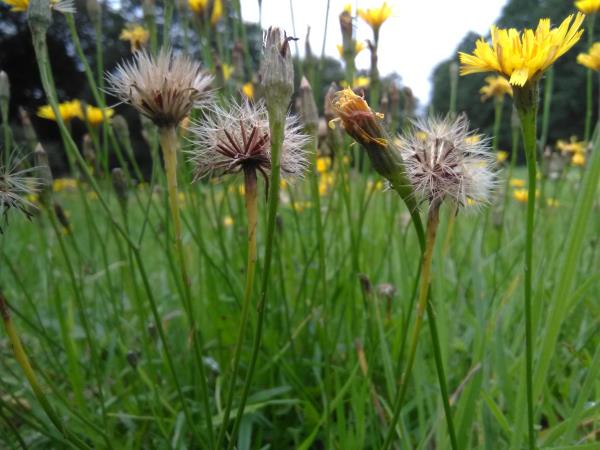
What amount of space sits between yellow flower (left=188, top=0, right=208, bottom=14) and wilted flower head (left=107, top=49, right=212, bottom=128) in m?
0.64

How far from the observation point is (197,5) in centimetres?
117

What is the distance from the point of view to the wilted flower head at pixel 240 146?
1.83 ft

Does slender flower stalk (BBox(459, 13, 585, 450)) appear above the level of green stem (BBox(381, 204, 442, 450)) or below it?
above

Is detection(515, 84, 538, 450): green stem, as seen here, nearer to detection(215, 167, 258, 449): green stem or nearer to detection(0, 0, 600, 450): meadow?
detection(0, 0, 600, 450): meadow

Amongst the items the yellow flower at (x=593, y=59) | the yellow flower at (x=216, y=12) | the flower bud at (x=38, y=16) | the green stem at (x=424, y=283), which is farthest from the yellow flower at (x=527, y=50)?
the yellow flower at (x=216, y=12)

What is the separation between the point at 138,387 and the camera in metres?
1.14

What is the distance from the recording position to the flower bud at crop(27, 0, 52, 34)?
609 millimetres

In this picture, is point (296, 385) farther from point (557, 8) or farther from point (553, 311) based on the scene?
point (557, 8)

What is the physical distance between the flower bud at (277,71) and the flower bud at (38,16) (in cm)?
29

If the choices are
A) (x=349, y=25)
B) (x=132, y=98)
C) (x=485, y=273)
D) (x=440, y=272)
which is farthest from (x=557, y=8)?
(x=132, y=98)

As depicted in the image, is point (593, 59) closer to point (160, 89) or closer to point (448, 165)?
point (448, 165)

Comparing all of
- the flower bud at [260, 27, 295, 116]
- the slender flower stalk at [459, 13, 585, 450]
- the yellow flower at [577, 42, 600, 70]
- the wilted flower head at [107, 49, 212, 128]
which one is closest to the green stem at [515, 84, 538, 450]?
the slender flower stalk at [459, 13, 585, 450]

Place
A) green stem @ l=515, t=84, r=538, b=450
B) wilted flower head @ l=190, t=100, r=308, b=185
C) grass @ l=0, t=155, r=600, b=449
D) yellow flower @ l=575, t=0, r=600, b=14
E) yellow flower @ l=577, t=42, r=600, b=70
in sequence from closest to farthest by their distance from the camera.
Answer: green stem @ l=515, t=84, r=538, b=450 → wilted flower head @ l=190, t=100, r=308, b=185 → grass @ l=0, t=155, r=600, b=449 → yellow flower @ l=577, t=42, r=600, b=70 → yellow flower @ l=575, t=0, r=600, b=14

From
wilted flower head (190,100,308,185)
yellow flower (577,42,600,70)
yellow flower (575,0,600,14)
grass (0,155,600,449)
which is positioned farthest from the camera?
yellow flower (575,0,600,14)
